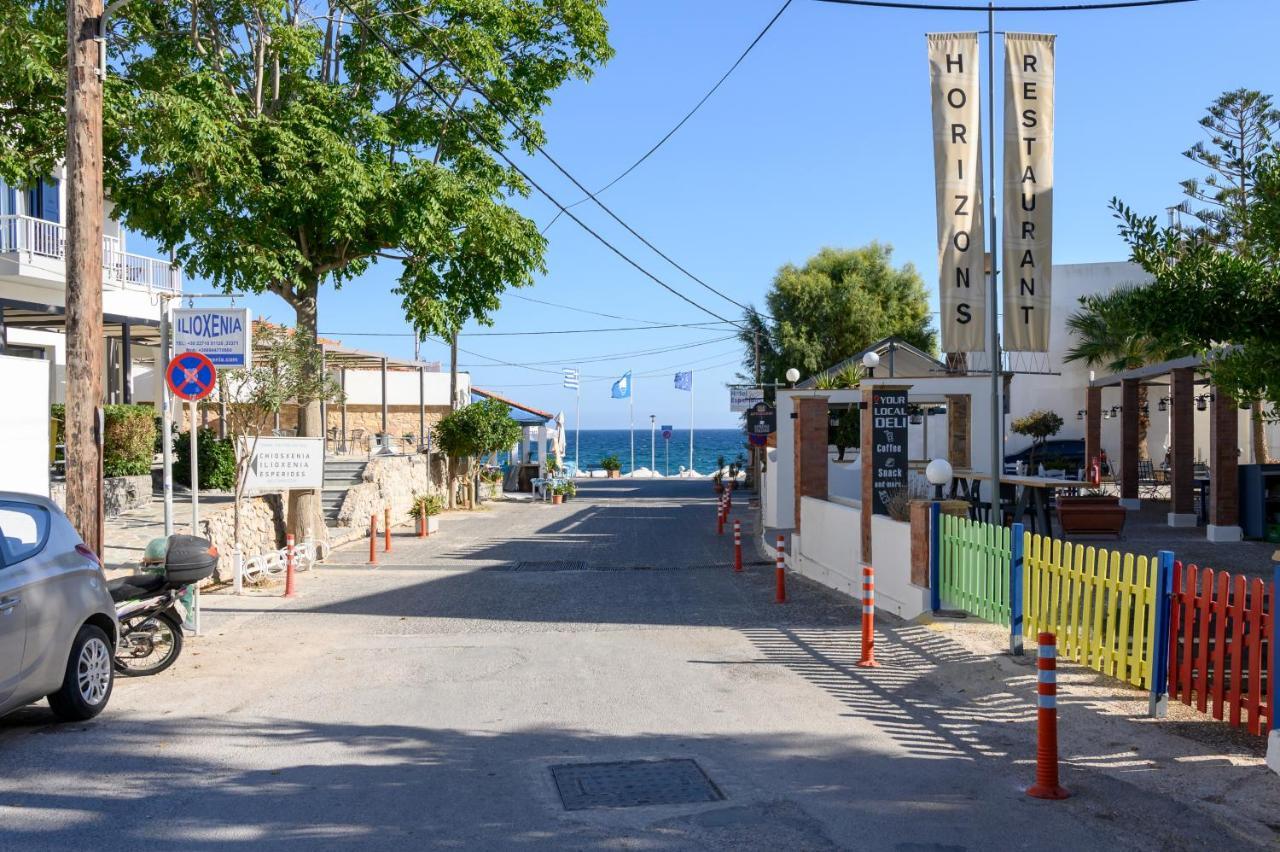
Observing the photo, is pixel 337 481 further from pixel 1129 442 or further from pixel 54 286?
pixel 1129 442

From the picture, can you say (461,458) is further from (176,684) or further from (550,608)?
(176,684)

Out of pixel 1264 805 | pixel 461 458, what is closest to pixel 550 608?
pixel 1264 805

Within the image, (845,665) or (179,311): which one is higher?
(179,311)

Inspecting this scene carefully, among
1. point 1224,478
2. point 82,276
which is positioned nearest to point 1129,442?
point 1224,478

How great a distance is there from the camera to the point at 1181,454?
20.7m

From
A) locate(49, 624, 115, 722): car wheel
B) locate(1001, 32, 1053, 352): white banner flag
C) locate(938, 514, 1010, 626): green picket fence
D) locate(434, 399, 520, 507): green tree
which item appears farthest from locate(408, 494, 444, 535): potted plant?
locate(49, 624, 115, 722): car wheel

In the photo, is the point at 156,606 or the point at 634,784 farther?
the point at 156,606

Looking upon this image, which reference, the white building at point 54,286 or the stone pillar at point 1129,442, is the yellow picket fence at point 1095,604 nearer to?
the stone pillar at point 1129,442

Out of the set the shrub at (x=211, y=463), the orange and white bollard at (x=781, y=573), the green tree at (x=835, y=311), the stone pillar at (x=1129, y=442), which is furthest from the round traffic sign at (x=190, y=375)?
the green tree at (x=835, y=311)

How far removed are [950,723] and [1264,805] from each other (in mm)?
2207

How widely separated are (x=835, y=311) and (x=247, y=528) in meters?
32.5

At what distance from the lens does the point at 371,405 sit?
4728 cm

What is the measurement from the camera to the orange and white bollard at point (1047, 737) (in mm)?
5973

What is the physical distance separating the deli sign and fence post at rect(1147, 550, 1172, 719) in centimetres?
704
